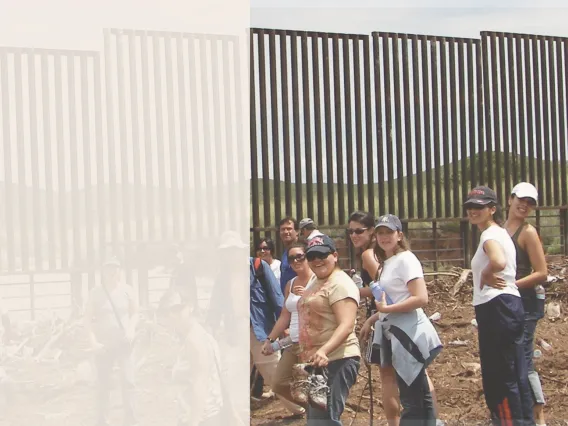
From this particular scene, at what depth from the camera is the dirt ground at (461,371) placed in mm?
5336

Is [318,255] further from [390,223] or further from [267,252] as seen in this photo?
[267,252]

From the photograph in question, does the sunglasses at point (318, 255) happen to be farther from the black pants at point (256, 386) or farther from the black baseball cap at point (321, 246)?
the black pants at point (256, 386)

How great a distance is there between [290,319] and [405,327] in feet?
2.07

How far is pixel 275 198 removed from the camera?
539cm

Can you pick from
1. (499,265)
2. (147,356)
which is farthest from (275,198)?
(499,265)

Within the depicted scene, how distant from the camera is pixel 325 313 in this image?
4.38 m

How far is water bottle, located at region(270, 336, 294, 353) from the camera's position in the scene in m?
4.72

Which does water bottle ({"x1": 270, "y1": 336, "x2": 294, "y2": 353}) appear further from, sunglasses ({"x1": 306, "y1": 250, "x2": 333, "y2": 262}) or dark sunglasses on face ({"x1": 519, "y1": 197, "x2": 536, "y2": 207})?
dark sunglasses on face ({"x1": 519, "y1": 197, "x2": 536, "y2": 207})

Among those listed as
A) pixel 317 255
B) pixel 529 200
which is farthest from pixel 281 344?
pixel 529 200

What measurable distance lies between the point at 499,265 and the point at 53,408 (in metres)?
2.19

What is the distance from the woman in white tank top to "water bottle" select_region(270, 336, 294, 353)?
0.02 meters

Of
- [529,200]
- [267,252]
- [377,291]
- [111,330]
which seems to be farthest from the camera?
[267,252]

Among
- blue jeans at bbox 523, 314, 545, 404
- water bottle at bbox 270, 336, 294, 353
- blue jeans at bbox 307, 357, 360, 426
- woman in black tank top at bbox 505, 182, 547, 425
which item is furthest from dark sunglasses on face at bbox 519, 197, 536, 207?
water bottle at bbox 270, 336, 294, 353

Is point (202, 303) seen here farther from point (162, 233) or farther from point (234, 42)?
point (234, 42)
